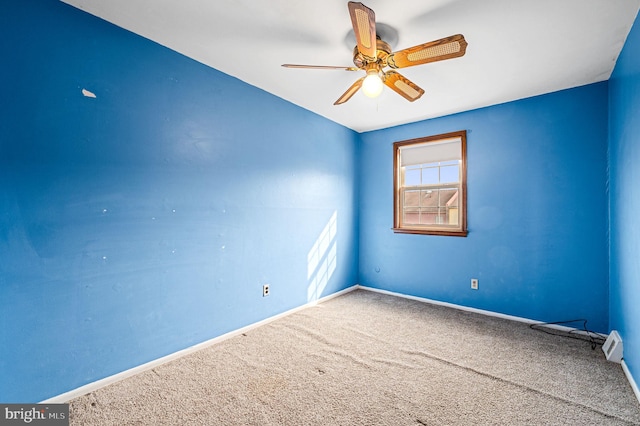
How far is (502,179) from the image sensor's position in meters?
3.37

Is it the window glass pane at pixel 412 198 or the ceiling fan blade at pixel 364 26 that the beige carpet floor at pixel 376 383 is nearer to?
the window glass pane at pixel 412 198

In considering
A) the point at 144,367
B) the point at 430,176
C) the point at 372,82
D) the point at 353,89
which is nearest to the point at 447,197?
the point at 430,176

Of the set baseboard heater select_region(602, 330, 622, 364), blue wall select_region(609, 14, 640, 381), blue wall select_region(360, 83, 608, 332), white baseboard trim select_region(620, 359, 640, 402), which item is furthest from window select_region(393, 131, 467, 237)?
white baseboard trim select_region(620, 359, 640, 402)

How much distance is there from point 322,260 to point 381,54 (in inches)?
103

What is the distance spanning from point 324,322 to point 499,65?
121 inches

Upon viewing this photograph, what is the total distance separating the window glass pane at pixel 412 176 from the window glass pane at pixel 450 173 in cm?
34

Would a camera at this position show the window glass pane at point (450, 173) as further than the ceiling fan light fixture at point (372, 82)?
Yes

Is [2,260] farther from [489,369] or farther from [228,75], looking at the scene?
[489,369]

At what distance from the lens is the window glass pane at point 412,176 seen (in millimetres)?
4113

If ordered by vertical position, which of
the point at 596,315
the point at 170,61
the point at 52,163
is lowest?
the point at 596,315

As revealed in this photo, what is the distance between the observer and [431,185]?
3967 millimetres

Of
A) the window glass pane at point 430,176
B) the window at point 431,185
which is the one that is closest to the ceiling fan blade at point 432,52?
the window at point 431,185

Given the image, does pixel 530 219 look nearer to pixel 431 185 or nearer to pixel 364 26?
pixel 431 185

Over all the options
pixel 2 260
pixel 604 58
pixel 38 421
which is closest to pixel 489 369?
pixel 604 58
